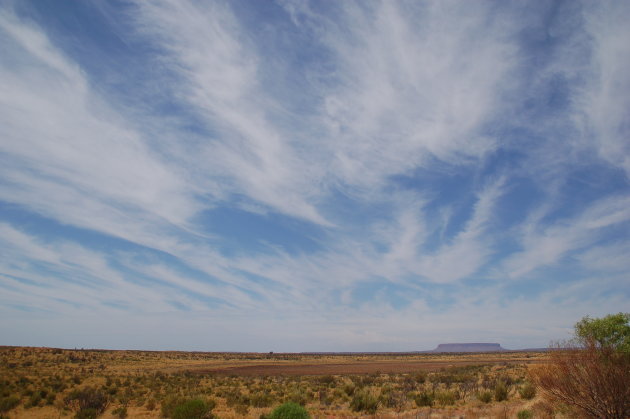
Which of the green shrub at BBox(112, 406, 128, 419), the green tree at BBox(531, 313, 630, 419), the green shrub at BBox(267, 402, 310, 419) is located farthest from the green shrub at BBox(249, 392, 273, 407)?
the green tree at BBox(531, 313, 630, 419)

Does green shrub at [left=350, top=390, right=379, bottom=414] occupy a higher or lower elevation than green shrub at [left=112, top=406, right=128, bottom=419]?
higher

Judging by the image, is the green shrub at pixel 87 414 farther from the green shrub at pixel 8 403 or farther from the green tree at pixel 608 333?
the green tree at pixel 608 333

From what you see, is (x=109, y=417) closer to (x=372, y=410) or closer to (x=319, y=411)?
(x=319, y=411)

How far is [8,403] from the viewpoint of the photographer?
2039 centimetres

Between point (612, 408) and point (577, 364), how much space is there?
4.24 ft

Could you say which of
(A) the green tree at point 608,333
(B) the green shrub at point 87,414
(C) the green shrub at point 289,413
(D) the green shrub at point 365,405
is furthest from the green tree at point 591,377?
(B) the green shrub at point 87,414

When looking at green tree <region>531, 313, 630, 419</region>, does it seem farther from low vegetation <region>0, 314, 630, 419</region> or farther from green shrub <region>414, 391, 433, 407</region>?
green shrub <region>414, 391, 433, 407</region>

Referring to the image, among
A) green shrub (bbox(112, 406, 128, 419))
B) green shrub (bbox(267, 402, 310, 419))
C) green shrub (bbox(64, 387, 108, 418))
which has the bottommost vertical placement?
green shrub (bbox(112, 406, 128, 419))

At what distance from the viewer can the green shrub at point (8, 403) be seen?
65.2ft

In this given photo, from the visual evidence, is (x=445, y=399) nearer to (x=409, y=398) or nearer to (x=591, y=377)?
(x=409, y=398)

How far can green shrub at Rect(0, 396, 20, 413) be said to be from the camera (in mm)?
19875

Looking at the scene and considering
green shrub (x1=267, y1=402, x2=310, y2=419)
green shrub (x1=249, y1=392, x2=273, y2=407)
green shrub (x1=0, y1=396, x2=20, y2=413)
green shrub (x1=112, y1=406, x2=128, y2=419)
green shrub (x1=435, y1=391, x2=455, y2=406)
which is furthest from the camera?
green shrub (x1=249, y1=392, x2=273, y2=407)

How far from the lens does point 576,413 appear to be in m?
11.6

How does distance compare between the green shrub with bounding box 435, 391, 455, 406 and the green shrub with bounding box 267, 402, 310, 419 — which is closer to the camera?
the green shrub with bounding box 267, 402, 310, 419
